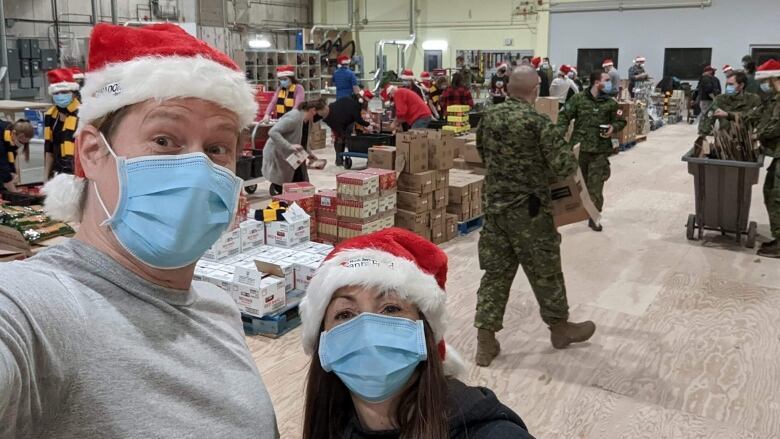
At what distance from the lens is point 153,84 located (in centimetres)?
122

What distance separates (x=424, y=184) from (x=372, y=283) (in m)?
5.22

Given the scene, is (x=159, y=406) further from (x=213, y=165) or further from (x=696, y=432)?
(x=696, y=432)

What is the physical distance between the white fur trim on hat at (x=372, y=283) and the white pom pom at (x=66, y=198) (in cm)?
67

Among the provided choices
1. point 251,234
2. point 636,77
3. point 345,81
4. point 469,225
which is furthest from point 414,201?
point 636,77

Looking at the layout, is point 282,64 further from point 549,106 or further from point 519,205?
point 519,205

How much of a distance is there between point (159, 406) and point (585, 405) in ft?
10.5

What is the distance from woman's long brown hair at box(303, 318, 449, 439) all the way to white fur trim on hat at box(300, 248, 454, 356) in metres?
0.05

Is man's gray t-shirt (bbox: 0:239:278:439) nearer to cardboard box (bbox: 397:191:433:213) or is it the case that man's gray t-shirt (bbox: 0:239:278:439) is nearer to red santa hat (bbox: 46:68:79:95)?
cardboard box (bbox: 397:191:433:213)

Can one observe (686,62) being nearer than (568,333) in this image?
No

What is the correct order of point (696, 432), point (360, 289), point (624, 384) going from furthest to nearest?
1. point (624, 384)
2. point (696, 432)
3. point (360, 289)

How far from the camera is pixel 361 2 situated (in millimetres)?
24734

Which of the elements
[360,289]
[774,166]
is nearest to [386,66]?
[774,166]

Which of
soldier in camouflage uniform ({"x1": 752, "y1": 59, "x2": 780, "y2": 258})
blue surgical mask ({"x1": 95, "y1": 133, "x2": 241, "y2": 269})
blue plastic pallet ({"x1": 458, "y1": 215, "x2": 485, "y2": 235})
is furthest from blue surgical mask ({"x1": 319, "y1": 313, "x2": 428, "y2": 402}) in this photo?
soldier in camouflage uniform ({"x1": 752, "y1": 59, "x2": 780, "y2": 258})

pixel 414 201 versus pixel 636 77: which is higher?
pixel 636 77
